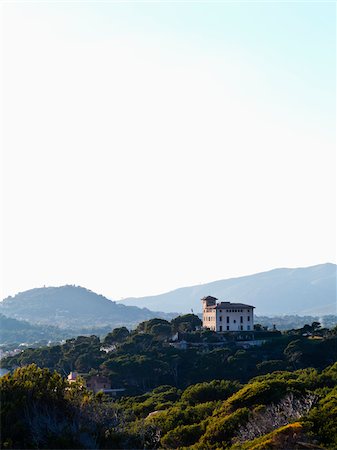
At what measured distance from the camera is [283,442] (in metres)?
22.2

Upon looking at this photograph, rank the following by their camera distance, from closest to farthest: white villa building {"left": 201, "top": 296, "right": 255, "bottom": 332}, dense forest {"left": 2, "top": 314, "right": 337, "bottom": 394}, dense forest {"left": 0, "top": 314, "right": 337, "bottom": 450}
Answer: dense forest {"left": 0, "top": 314, "right": 337, "bottom": 450}, dense forest {"left": 2, "top": 314, "right": 337, "bottom": 394}, white villa building {"left": 201, "top": 296, "right": 255, "bottom": 332}

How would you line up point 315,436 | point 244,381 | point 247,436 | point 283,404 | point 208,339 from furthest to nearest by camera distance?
point 208,339, point 244,381, point 283,404, point 247,436, point 315,436

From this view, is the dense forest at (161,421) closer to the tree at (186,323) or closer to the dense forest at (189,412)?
the dense forest at (189,412)

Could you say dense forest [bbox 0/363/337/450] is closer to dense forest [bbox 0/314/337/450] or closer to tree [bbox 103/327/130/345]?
dense forest [bbox 0/314/337/450]

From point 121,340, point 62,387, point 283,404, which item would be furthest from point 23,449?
point 121,340

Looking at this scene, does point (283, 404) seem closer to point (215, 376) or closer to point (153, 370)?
point (215, 376)

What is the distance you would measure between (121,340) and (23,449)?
54.7 metres

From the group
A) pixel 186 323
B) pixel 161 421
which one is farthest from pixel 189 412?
pixel 186 323

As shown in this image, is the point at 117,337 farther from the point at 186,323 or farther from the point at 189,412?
the point at 189,412

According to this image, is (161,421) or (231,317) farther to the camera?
(231,317)

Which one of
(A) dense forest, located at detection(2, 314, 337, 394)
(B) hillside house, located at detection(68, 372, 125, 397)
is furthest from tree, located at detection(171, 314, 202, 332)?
(B) hillside house, located at detection(68, 372, 125, 397)

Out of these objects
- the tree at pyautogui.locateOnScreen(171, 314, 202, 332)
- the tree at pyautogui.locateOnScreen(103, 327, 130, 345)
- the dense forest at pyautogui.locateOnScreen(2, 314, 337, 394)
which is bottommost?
the dense forest at pyautogui.locateOnScreen(2, 314, 337, 394)

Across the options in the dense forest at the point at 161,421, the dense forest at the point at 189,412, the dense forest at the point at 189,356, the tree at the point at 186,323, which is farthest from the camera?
the tree at the point at 186,323

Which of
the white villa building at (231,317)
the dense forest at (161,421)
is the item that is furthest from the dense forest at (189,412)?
the white villa building at (231,317)
